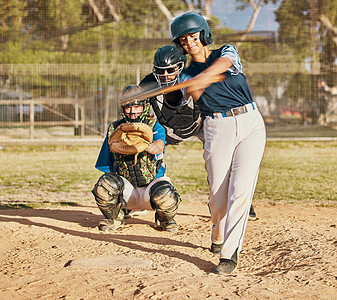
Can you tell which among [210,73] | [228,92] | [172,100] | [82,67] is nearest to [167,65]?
[172,100]

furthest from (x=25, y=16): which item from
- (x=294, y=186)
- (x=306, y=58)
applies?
(x=294, y=186)

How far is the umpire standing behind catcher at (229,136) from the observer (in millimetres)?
3494

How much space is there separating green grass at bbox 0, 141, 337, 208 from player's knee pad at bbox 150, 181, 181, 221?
247cm

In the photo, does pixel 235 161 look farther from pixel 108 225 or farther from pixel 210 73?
pixel 108 225

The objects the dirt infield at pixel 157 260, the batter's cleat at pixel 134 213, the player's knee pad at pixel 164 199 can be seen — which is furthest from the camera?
the batter's cleat at pixel 134 213

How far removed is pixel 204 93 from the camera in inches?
140

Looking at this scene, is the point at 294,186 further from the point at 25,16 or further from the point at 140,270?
the point at 25,16

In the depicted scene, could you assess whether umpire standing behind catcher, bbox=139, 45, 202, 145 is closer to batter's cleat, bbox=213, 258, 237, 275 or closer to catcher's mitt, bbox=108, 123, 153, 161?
catcher's mitt, bbox=108, 123, 153, 161

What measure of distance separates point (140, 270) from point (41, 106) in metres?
15.4

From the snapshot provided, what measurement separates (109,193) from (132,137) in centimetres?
61

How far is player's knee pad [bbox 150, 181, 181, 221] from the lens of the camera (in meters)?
4.82

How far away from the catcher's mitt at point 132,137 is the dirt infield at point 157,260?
2.78 feet

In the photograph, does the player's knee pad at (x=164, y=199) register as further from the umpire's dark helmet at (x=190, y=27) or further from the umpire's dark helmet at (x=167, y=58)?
the umpire's dark helmet at (x=190, y=27)

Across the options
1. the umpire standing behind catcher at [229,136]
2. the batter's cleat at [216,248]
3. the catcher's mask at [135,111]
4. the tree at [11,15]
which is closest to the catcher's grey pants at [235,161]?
the umpire standing behind catcher at [229,136]
